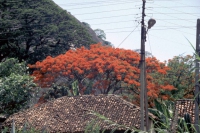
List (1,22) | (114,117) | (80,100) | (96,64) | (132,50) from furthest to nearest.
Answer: (1,22)
(132,50)
(96,64)
(80,100)
(114,117)

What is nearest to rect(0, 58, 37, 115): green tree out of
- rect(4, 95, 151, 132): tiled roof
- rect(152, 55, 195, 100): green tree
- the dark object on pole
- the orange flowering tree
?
rect(4, 95, 151, 132): tiled roof

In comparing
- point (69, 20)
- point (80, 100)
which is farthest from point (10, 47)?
point (80, 100)

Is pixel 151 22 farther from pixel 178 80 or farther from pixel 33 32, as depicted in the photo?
pixel 33 32

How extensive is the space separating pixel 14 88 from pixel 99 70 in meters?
4.49

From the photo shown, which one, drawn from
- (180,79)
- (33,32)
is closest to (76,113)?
(180,79)

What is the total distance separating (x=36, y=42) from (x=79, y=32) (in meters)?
2.81

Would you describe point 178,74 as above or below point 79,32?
below

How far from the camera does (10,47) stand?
988 inches

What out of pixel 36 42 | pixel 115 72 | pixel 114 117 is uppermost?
pixel 36 42

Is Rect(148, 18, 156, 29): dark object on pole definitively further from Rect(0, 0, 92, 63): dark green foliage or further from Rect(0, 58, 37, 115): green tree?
Rect(0, 0, 92, 63): dark green foliage

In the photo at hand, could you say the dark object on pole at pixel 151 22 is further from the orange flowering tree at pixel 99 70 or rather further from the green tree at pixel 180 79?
the green tree at pixel 180 79

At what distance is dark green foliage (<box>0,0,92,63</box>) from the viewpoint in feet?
81.4

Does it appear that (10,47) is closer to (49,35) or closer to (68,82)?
(49,35)

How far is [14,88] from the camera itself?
18141mm
